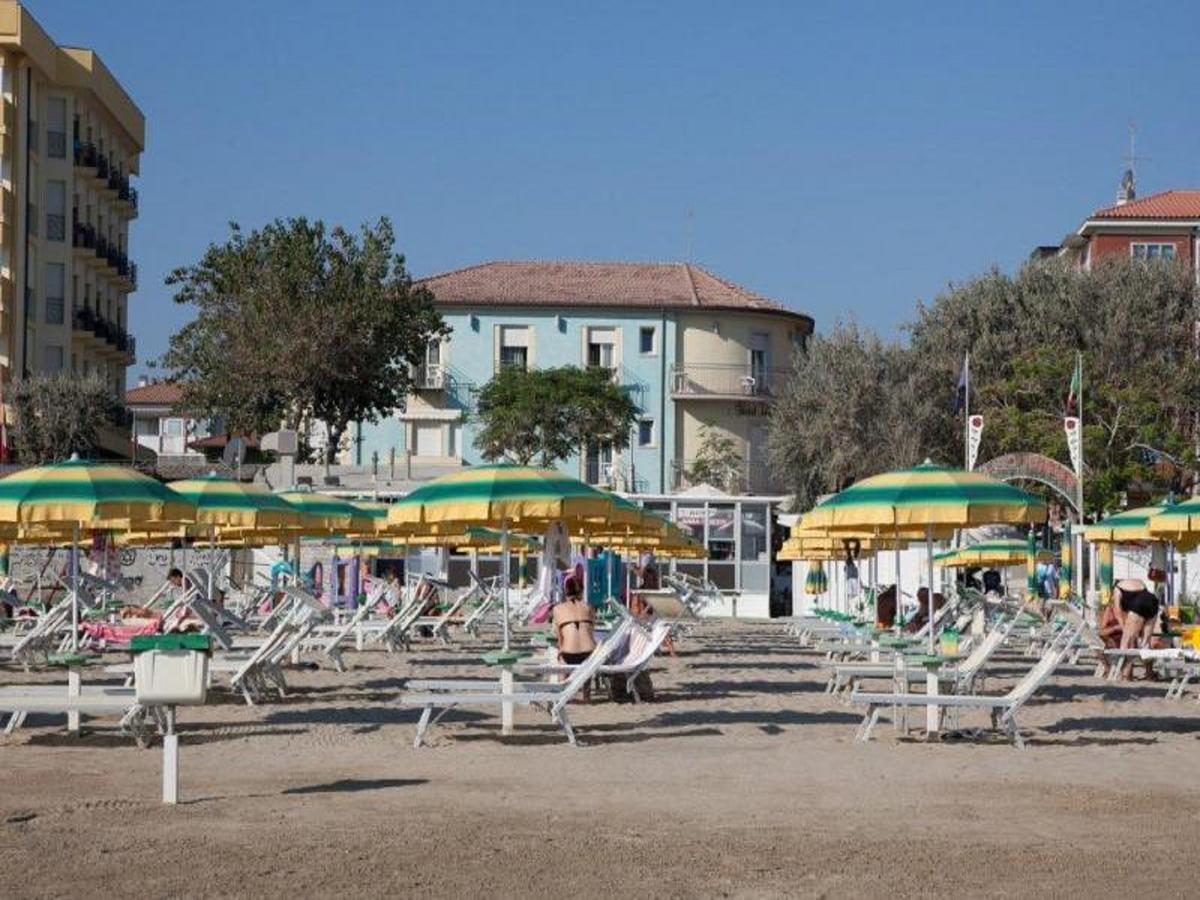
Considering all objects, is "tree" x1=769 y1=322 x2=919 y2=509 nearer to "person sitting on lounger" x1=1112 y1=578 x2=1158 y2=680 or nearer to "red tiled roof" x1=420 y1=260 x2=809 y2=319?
"red tiled roof" x1=420 y1=260 x2=809 y2=319

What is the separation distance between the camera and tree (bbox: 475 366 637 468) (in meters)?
67.1

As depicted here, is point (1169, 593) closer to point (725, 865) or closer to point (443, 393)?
point (725, 865)

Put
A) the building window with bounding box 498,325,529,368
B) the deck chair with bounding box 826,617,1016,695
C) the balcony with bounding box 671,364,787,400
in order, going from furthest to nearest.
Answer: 1. the building window with bounding box 498,325,529,368
2. the balcony with bounding box 671,364,787,400
3. the deck chair with bounding box 826,617,1016,695

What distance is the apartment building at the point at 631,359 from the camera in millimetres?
74000

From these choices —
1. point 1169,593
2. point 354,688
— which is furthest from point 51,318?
point 354,688

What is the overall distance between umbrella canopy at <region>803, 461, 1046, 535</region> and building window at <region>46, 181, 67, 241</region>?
157 ft

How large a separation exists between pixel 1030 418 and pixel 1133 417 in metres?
2.55

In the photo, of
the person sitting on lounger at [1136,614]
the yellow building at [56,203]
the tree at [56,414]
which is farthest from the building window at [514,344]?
the person sitting on lounger at [1136,614]

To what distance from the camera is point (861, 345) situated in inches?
2473

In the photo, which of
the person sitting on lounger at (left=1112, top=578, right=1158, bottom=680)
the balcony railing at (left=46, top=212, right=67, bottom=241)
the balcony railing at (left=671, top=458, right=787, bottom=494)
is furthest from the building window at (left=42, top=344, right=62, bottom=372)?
the person sitting on lounger at (left=1112, top=578, right=1158, bottom=680)

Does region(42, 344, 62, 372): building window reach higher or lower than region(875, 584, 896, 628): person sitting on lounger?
higher

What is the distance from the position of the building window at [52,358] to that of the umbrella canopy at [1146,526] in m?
39.4

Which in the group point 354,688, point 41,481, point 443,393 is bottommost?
point 354,688

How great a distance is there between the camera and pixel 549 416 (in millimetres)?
67188
